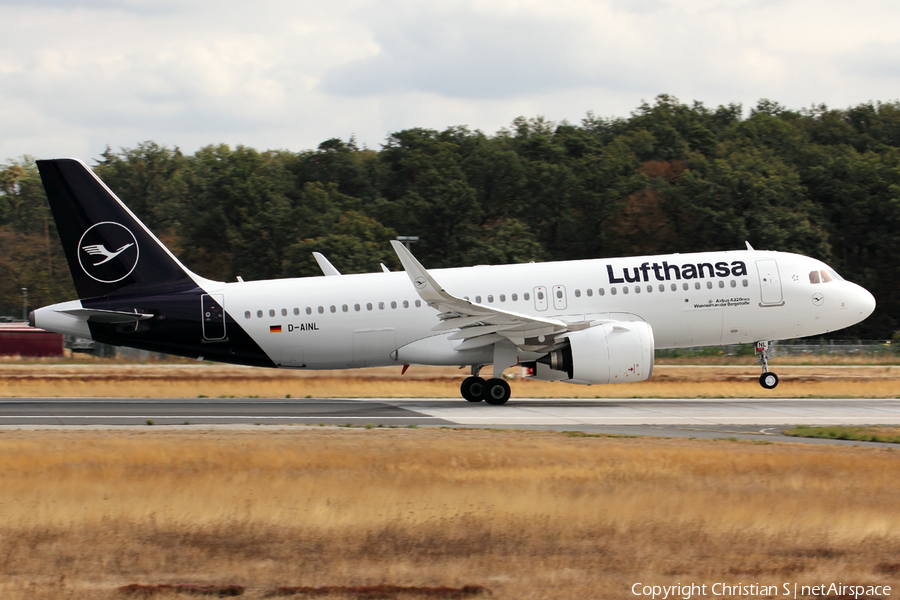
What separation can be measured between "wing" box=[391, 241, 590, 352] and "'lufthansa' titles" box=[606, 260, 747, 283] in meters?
2.26

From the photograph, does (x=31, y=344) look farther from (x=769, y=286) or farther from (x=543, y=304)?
(x=769, y=286)

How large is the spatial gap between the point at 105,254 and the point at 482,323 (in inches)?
421

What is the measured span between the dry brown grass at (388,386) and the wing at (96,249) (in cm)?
561

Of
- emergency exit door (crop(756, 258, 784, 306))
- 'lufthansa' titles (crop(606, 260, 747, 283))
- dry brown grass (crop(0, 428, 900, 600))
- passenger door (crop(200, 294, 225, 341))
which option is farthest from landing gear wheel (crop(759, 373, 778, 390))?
passenger door (crop(200, 294, 225, 341))

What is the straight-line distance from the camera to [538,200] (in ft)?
235

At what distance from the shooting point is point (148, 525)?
1117cm

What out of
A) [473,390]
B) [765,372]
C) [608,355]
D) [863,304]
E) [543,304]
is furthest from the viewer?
[863,304]

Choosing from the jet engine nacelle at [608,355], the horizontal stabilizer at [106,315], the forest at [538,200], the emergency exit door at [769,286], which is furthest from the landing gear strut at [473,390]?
the forest at [538,200]

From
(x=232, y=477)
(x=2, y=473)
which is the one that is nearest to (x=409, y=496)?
(x=232, y=477)

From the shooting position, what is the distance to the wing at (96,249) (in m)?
26.3

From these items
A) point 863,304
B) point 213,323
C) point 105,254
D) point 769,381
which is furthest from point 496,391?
point 105,254

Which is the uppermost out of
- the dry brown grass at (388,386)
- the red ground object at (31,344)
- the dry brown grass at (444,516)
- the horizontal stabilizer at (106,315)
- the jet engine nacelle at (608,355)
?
the horizontal stabilizer at (106,315)

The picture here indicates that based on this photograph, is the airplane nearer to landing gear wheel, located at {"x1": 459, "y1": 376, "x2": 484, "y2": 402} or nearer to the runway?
landing gear wheel, located at {"x1": 459, "y1": 376, "x2": 484, "y2": 402}

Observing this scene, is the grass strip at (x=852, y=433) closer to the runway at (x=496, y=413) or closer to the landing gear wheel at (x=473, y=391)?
the runway at (x=496, y=413)
